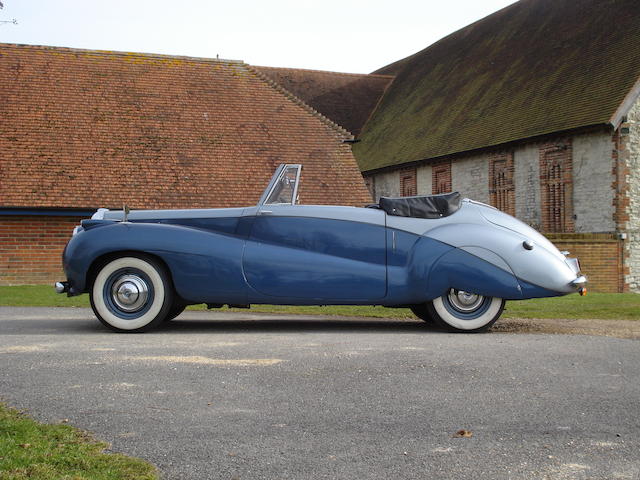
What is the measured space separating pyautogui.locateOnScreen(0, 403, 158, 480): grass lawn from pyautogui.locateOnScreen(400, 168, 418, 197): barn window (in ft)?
103

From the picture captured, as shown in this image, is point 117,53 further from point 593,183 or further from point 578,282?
point 578,282

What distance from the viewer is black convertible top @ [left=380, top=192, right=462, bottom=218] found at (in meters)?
8.36

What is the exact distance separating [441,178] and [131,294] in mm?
26055

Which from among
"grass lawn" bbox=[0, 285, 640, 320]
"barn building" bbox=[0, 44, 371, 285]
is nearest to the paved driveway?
"grass lawn" bbox=[0, 285, 640, 320]

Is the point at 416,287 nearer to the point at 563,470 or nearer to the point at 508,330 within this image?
the point at 508,330

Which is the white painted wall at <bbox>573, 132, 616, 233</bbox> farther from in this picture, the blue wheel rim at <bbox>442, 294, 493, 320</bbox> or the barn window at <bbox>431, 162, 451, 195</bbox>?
the blue wheel rim at <bbox>442, 294, 493, 320</bbox>

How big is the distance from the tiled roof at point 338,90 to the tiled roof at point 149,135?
17.5m

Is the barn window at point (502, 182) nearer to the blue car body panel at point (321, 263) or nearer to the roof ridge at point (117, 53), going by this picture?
the roof ridge at point (117, 53)

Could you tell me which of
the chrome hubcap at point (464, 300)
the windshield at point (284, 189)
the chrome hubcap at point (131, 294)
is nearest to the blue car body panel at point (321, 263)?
the windshield at point (284, 189)

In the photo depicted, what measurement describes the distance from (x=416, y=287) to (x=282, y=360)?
2.24m

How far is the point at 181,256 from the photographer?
8.16 m

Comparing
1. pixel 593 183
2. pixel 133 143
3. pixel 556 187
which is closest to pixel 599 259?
pixel 593 183

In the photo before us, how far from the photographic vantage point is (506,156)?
28.8 meters

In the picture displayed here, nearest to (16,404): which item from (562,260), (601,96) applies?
(562,260)
